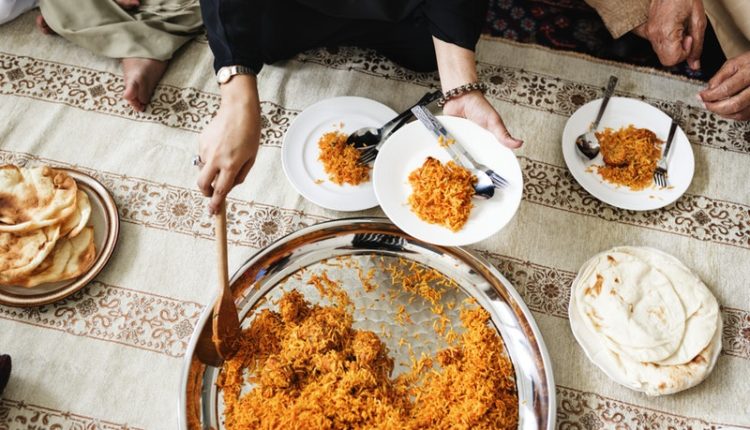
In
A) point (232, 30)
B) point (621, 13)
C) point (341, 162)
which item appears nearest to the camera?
point (232, 30)

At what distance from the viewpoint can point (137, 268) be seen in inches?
65.1

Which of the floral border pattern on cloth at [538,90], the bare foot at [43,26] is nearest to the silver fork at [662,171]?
the floral border pattern on cloth at [538,90]

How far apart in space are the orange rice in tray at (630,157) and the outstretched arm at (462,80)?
13.6 inches

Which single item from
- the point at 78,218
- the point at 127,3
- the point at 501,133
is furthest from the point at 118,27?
the point at 501,133

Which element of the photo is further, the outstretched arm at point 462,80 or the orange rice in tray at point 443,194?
the outstretched arm at point 462,80

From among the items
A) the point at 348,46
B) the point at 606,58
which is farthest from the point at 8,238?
the point at 606,58

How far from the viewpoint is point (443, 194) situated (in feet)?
4.71

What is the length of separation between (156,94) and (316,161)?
2.13ft

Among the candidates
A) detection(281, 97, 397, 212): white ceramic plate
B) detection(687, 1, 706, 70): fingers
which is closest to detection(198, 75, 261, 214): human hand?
detection(281, 97, 397, 212): white ceramic plate

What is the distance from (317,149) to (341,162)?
110 millimetres

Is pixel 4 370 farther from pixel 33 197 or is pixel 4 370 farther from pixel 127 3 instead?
pixel 127 3

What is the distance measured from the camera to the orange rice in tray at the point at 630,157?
169cm

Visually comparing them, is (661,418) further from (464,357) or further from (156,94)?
(156,94)

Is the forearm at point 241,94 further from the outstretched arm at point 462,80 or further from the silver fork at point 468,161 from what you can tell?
the outstretched arm at point 462,80
